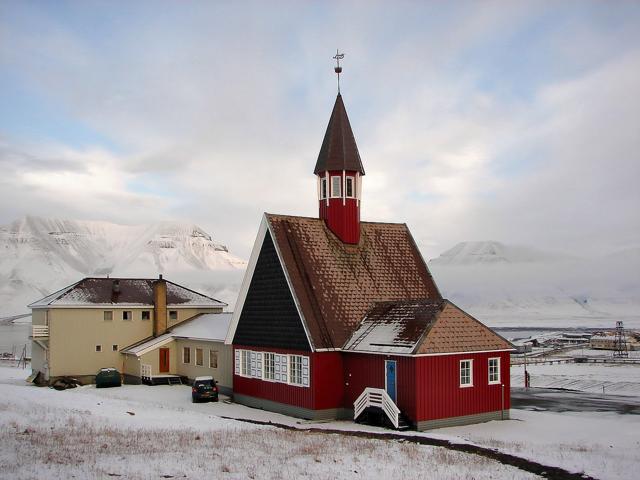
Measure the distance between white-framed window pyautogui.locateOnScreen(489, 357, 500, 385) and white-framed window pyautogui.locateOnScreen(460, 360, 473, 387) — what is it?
4.17 ft

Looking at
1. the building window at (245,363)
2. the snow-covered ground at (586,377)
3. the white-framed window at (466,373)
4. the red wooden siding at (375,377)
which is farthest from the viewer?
the snow-covered ground at (586,377)

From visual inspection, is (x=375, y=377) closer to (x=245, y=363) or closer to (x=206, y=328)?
(x=245, y=363)

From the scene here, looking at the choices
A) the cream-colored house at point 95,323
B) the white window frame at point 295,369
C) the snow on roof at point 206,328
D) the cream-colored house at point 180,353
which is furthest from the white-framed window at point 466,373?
the cream-colored house at point 95,323

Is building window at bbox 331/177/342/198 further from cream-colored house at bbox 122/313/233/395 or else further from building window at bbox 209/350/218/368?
building window at bbox 209/350/218/368

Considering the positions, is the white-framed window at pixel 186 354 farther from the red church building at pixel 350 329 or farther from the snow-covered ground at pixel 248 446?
the snow-covered ground at pixel 248 446

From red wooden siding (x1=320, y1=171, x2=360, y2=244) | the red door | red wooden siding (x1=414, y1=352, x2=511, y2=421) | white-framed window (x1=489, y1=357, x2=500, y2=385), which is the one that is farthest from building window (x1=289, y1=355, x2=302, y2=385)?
the red door

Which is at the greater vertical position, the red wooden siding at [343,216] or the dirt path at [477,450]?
the red wooden siding at [343,216]

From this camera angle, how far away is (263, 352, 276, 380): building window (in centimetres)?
3044

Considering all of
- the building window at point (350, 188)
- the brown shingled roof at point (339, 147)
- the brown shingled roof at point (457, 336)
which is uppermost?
the brown shingled roof at point (339, 147)

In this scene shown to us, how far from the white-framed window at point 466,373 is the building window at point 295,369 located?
6755 millimetres

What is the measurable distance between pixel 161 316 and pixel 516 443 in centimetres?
2825

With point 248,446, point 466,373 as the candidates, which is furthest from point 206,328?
point 248,446

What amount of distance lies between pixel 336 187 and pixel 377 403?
11889 mm

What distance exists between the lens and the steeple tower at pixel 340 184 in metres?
33.3
